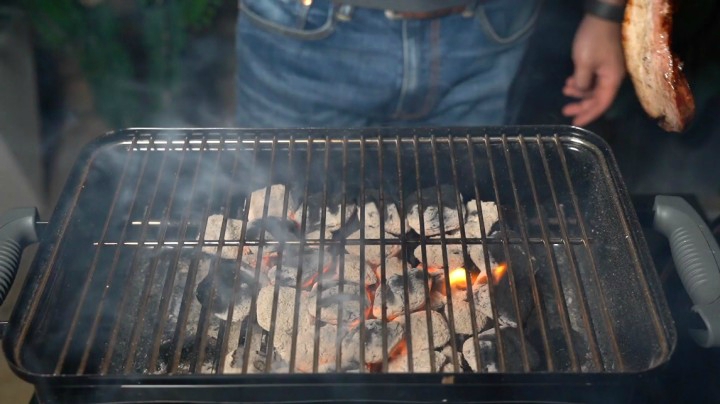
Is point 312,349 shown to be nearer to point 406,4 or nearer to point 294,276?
point 294,276

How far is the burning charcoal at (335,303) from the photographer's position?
129 cm

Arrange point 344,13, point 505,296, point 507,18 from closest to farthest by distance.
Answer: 1. point 505,296
2. point 344,13
3. point 507,18

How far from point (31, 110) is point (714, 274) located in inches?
111

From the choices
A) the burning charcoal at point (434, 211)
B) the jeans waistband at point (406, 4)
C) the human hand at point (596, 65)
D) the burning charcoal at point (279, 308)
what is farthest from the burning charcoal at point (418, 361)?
the human hand at point (596, 65)

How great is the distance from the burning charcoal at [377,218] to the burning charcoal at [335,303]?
21 centimetres

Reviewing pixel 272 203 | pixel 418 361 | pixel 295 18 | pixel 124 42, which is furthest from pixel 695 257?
pixel 124 42

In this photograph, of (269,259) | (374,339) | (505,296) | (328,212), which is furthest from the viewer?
(328,212)

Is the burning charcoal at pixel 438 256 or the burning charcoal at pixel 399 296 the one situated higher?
the burning charcoal at pixel 399 296

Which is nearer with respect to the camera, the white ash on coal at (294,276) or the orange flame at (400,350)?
the orange flame at (400,350)

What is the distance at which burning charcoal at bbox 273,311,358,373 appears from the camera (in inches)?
49.3

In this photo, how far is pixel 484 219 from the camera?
1.54 meters

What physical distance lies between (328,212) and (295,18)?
0.54 metres

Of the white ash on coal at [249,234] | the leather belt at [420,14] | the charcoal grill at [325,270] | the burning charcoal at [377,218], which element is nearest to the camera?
the charcoal grill at [325,270]

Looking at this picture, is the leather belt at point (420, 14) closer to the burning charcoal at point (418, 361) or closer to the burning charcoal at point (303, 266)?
the burning charcoal at point (303, 266)
